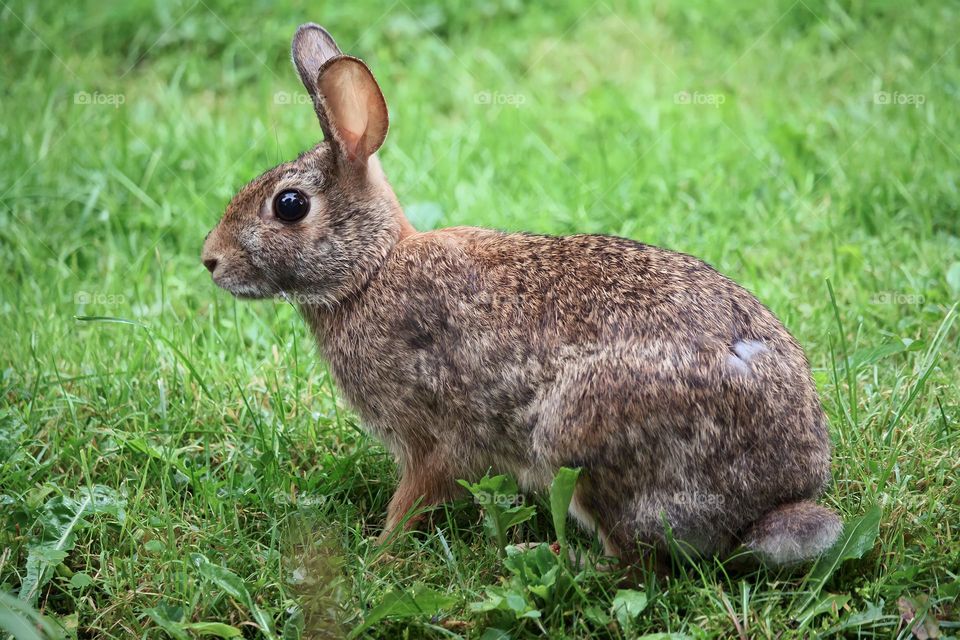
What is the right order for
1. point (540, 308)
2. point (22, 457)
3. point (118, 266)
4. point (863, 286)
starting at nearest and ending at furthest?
point (540, 308) < point (22, 457) < point (863, 286) < point (118, 266)

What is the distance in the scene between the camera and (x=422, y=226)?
574cm

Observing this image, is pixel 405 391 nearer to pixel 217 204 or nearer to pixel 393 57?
pixel 217 204

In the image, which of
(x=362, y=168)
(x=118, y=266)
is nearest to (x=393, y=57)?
(x=118, y=266)

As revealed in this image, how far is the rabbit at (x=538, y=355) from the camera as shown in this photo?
3512mm

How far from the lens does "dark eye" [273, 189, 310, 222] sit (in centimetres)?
416

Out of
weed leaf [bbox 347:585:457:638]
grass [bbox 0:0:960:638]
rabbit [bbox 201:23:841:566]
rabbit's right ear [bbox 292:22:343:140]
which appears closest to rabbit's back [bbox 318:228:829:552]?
rabbit [bbox 201:23:841:566]

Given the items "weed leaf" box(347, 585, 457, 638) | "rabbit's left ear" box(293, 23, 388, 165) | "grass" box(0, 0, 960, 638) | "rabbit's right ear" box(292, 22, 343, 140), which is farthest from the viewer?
"rabbit's right ear" box(292, 22, 343, 140)

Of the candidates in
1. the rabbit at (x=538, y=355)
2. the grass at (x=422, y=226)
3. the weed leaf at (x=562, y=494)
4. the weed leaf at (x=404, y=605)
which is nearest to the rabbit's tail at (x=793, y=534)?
the rabbit at (x=538, y=355)

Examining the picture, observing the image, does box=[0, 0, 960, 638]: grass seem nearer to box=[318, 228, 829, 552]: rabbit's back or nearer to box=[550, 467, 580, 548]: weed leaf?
box=[550, 467, 580, 548]: weed leaf

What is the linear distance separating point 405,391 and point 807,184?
3226mm

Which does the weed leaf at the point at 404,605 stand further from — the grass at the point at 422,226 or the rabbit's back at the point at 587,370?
the rabbit's back at the point at 587,370

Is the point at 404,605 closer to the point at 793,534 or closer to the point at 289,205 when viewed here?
the point at 793,534

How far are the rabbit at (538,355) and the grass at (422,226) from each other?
26 cm

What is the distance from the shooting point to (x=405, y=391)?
4.00 m
